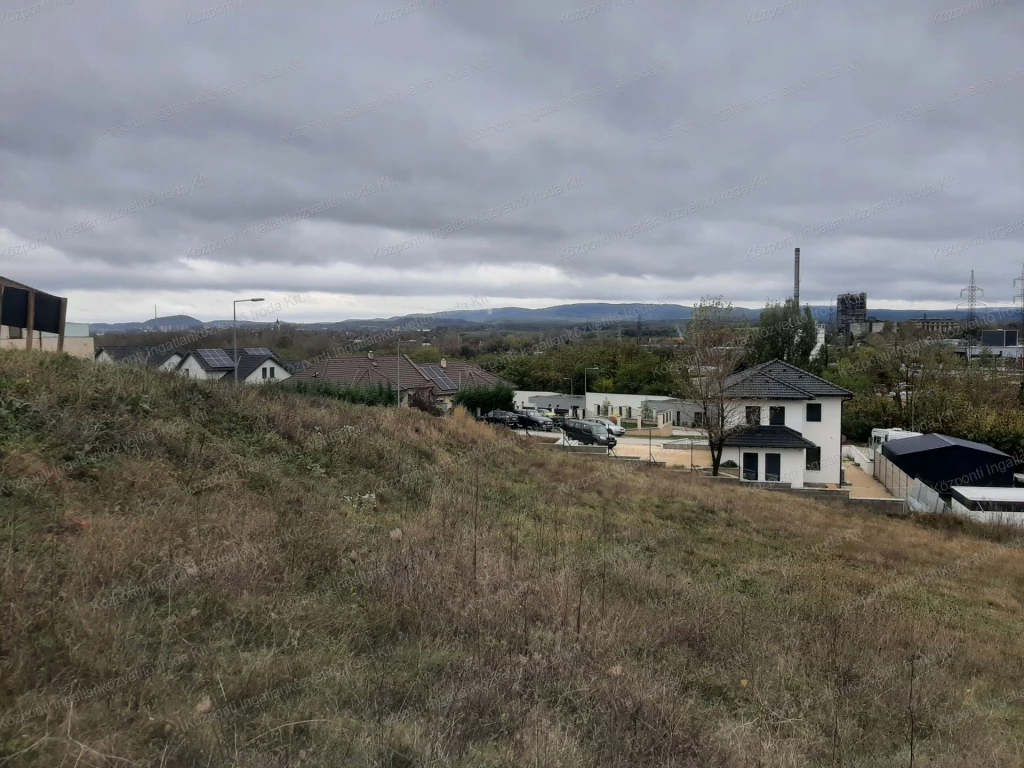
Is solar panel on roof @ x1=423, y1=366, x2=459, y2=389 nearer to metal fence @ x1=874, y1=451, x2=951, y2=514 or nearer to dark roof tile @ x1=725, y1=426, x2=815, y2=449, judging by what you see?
dark roof tile @ x1=725, y1=426, x2=815, y2=449

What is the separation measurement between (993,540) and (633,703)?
18.3m

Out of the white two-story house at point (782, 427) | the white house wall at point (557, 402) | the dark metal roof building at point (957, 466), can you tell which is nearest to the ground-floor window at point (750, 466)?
the white two-story house at point (782, 427)

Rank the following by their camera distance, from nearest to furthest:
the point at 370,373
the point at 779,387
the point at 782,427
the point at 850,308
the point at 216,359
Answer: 1. the point at 782,427
2. the point at 779,387
3. the point at 370,373
4. the point at 216,359
5. the point at 850,308

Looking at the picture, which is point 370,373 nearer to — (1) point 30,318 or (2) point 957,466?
(1) point 30,318

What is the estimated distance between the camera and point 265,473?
818 cm

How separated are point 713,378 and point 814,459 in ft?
19.0

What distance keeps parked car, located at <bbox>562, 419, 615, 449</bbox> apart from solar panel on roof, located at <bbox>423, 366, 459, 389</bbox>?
970 cm

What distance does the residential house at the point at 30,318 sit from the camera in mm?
10500

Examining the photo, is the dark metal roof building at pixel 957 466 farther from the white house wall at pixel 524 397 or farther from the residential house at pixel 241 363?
the residential house at pixel 241 363

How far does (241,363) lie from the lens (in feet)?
138

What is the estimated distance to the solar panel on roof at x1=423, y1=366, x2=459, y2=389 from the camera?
40.5m

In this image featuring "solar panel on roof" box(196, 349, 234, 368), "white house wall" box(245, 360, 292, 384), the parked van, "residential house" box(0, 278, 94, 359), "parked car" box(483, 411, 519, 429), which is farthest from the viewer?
"white house wall" box(245, 360, 292, 384)

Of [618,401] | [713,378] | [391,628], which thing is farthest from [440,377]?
[391,628]

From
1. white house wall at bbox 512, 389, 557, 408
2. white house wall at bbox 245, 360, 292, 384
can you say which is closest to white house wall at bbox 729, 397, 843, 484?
white house wall at bbox 512, 389, 557, 408
